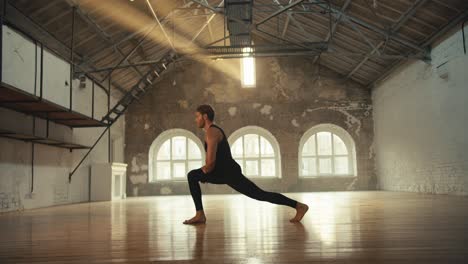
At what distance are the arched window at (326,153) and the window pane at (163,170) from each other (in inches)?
217

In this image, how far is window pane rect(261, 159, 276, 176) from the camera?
18141 millimetres

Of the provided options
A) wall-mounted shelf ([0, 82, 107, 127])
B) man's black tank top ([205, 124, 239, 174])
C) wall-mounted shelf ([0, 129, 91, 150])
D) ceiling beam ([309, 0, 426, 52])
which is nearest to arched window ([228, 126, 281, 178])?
ceiling beam ([309, 0, 426, 52])

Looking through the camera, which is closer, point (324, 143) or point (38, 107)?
point (38, 107)

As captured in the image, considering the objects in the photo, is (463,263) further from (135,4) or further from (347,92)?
(347,92)

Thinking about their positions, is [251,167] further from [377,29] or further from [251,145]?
[377,29]

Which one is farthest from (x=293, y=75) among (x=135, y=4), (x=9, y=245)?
(x=9, y=245)

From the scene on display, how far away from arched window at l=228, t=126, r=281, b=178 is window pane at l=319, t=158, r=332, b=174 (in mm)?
1873

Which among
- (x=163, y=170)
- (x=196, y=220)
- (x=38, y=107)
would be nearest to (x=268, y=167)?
(x=163, y=170)

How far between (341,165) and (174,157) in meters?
6.93

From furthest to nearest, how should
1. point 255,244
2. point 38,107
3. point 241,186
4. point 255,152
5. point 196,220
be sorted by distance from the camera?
point 255,152 < point 38,107 < point 196,220 < point 241,186 < point 255,244

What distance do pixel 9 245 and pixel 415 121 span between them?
1249cm

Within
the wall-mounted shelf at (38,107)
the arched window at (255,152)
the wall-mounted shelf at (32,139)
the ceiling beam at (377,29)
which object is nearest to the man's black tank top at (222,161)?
the wall-mounted shelf at (38,107)

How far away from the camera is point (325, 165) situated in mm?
18172

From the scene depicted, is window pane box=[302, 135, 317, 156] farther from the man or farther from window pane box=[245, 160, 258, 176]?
the man
